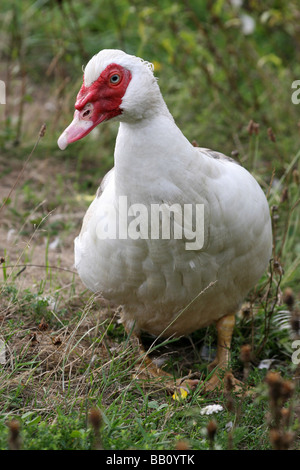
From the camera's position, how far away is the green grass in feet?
8.44

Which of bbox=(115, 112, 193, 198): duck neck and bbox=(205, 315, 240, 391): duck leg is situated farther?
bbox=(205, 315, 240, 391): duck leg

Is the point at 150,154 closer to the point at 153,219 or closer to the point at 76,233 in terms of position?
the point at 153,219

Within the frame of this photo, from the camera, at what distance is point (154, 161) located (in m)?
2.49

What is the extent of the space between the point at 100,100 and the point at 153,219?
0.49m

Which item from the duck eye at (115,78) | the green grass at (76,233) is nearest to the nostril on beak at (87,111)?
the duck eye at (115,78)

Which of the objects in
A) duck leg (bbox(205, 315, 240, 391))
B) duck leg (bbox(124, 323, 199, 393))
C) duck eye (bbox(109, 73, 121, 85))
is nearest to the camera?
duck eye (bbox(109, 73, 121, 85))

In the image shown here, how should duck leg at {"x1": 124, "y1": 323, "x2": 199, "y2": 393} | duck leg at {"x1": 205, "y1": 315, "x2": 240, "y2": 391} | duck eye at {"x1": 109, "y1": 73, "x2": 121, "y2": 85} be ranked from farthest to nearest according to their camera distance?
duck leg at {"x1": 205, "y1": 315, "x2": 240, "y2": 391}, duck leg at {"x1": 124, "y1": 323, "x2": 199, "y2": 393}, duck eye at {"x1": 109, "y1": 73, "x2": 121, "y2": 85}

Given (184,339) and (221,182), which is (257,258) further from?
(184,339)

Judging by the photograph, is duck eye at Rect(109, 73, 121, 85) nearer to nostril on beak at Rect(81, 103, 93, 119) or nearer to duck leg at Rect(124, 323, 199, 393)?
nostril on beak at Rect(81, 103, 93, 119)

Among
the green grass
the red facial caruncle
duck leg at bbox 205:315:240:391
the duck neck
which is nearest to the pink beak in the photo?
the red facial caruncle

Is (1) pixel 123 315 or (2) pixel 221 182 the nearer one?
(2) pixel 221 182
